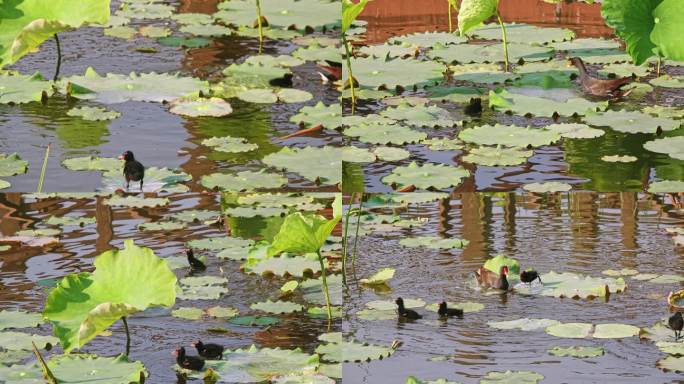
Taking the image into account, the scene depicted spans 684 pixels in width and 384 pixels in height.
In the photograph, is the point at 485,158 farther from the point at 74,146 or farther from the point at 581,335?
the point at 74,146

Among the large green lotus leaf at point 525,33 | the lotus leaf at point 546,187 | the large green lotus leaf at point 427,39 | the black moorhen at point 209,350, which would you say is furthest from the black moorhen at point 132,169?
the large green lotus leaf at point 525,33

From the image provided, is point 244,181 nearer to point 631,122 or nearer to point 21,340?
point 21,340

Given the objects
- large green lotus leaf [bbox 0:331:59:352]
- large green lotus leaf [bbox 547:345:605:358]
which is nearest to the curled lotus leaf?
large green lotus leaf [bbox 0:331:59:352]

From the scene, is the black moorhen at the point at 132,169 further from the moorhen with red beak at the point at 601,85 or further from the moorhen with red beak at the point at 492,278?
the moorhen with red beak at the point at 601,85

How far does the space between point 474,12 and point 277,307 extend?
195 centimetres

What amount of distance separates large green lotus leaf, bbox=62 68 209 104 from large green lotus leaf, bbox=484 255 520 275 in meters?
1.03

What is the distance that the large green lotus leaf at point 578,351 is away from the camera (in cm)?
314

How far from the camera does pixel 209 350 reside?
3014mm

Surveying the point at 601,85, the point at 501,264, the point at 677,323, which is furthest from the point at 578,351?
the point at 601,85

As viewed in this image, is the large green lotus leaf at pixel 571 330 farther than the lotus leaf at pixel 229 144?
No

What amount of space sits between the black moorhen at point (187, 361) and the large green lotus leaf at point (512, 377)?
2.09ft

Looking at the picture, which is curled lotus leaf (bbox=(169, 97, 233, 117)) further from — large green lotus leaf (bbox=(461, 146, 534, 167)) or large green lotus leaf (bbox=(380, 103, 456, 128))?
large green lotus leaf (bbox=(461, 146, 534, 167))

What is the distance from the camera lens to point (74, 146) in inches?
146

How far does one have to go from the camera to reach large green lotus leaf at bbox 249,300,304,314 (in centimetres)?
329
